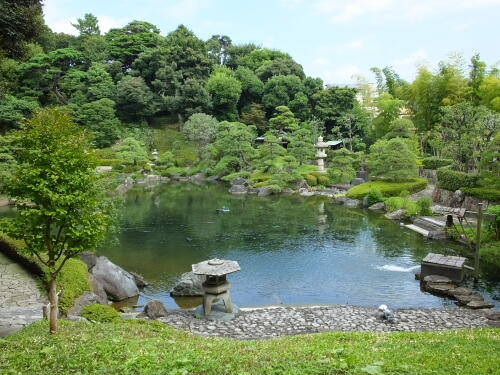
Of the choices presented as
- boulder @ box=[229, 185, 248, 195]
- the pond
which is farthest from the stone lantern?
boulder @ box=[229, 185, 248, 195]

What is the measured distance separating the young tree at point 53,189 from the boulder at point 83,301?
413 centimetres

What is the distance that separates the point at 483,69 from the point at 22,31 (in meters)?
39.4

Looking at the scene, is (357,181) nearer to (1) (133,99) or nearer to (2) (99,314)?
(2) (99,314)

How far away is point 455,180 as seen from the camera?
26.8 meters

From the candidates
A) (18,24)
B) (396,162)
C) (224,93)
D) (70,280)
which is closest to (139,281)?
(70,280)

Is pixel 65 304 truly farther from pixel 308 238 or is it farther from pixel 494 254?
pixel 494 254

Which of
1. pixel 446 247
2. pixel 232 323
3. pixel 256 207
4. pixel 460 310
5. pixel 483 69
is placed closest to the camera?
pixel 232 323

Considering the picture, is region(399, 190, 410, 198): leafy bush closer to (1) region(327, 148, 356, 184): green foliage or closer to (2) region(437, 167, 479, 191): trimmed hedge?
(2) region(437, 167, 479, 191): trimmed hedge

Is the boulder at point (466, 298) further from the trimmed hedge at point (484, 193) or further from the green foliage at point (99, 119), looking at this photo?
the green foliage at point (99, 119)

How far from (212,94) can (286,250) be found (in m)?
41.7

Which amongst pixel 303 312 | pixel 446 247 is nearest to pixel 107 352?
pixel 303 312

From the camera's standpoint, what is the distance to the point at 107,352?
661 centimetres

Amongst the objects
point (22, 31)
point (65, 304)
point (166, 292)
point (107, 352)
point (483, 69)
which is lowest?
point (166, 292)

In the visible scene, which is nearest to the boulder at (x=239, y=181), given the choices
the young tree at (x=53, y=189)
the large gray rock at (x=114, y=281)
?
the large gray rock at (x=114, y=281)
